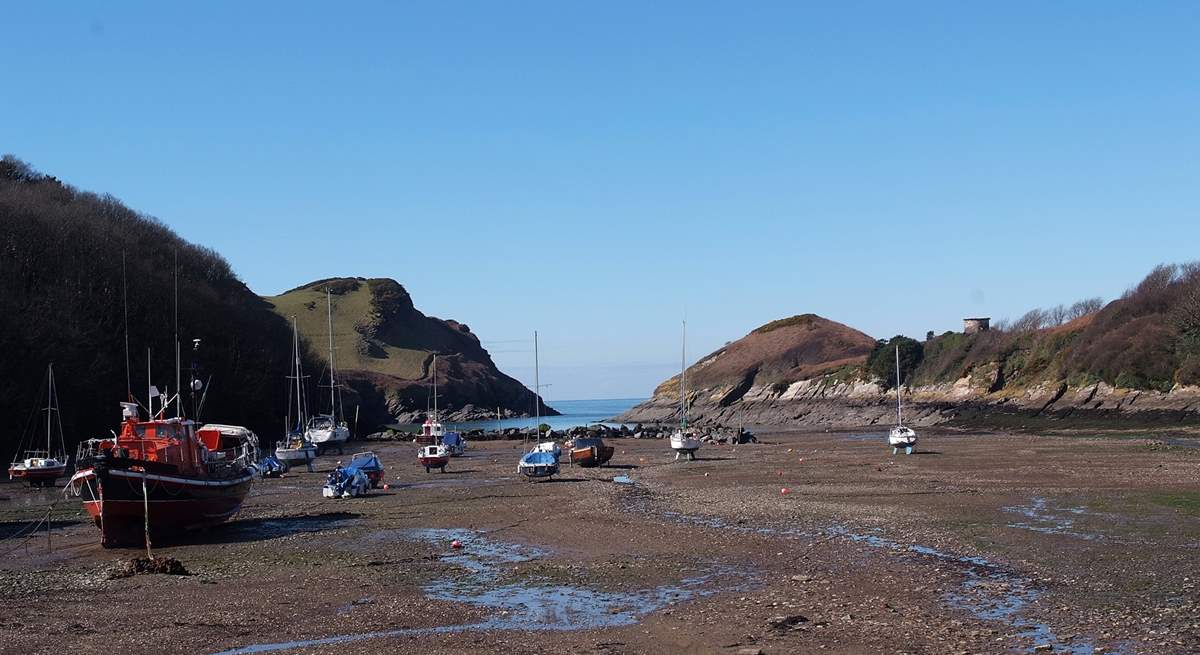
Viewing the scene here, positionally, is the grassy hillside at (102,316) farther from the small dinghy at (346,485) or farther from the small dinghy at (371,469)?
the small dinghy at (346,485)

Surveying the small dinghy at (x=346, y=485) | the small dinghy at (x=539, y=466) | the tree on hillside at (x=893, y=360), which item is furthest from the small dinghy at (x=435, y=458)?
the tree on hillside at (x=893, y=360)

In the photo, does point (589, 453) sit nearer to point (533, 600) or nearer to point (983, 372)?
point (533, 600)

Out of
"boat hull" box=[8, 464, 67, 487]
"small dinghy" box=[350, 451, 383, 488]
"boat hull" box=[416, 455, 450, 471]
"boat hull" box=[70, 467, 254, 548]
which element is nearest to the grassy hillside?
"boat hull" box=[8, 464, 67, 487]

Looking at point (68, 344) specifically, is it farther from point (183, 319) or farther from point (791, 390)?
point (791, 390)

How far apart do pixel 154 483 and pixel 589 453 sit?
32.2m

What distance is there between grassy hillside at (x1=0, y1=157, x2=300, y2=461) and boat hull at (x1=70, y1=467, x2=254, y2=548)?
42321 millimetres

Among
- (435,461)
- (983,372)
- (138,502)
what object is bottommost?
(435,461)

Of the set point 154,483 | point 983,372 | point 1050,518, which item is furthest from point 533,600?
point 983,372

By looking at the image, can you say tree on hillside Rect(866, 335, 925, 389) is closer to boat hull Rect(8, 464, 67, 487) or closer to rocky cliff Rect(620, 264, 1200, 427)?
rocky cliff Rect(620, 264, 1200, 427)

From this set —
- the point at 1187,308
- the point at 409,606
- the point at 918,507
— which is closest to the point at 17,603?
the point at 409,606

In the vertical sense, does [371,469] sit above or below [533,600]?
above

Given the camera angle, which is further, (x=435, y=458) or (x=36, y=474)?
(x=435, y=458)

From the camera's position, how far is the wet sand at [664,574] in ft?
53.0

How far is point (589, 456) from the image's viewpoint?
195 ft
